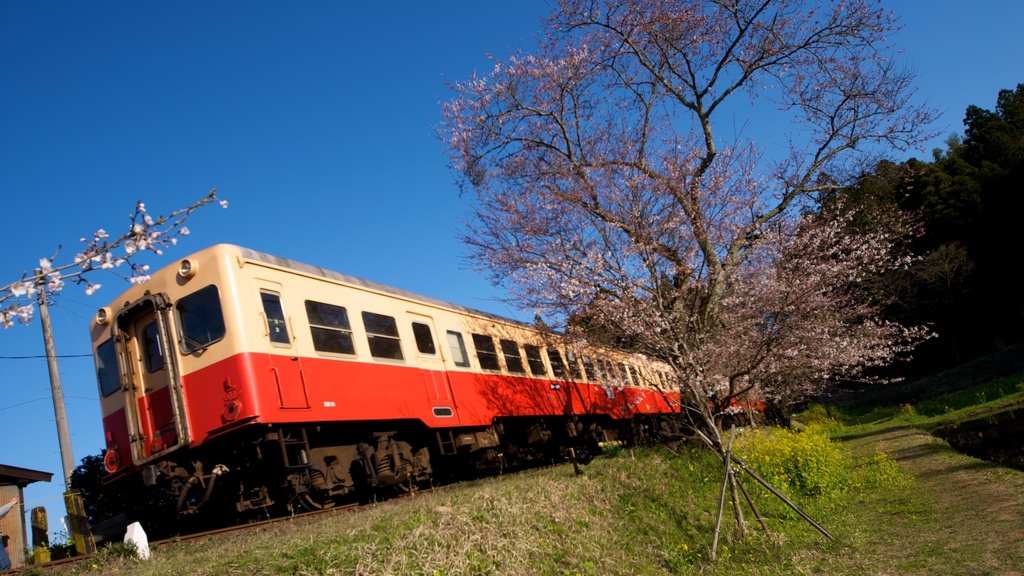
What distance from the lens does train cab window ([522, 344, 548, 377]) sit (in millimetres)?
12230

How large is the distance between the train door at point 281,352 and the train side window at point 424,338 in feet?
7.50

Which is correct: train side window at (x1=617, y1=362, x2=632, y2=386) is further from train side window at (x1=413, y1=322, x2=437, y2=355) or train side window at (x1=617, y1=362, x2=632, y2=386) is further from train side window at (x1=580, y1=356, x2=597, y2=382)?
train side window at (x1=413, y1=322, x2=437, y2=355)

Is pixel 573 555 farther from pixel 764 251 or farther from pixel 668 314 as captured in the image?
pixel 764 251

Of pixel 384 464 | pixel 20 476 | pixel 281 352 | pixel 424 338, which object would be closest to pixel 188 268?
pixel 281 352

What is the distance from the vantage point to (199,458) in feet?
23.8

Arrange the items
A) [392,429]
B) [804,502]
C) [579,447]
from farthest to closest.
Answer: [579,447] → [804,502] → [392,429]

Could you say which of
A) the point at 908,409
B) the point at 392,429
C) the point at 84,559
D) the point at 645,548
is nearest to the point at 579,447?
the point at 392,429

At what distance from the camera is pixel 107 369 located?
27.0 ft

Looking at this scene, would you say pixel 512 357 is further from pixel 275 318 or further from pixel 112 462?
pixel 112 462

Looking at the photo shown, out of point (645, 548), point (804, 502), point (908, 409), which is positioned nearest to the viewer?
point (645, 548)

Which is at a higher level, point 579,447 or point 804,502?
point 579,447

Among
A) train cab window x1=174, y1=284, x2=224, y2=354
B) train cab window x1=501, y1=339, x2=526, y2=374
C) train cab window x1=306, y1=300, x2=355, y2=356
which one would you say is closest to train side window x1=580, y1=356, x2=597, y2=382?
train cab window x1=501, y1=339, x2=526, y2=374

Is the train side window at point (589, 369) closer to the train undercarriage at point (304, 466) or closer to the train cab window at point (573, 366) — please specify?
the train cab window at point (573, 366)

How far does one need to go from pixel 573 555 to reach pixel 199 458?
410 centimetres
